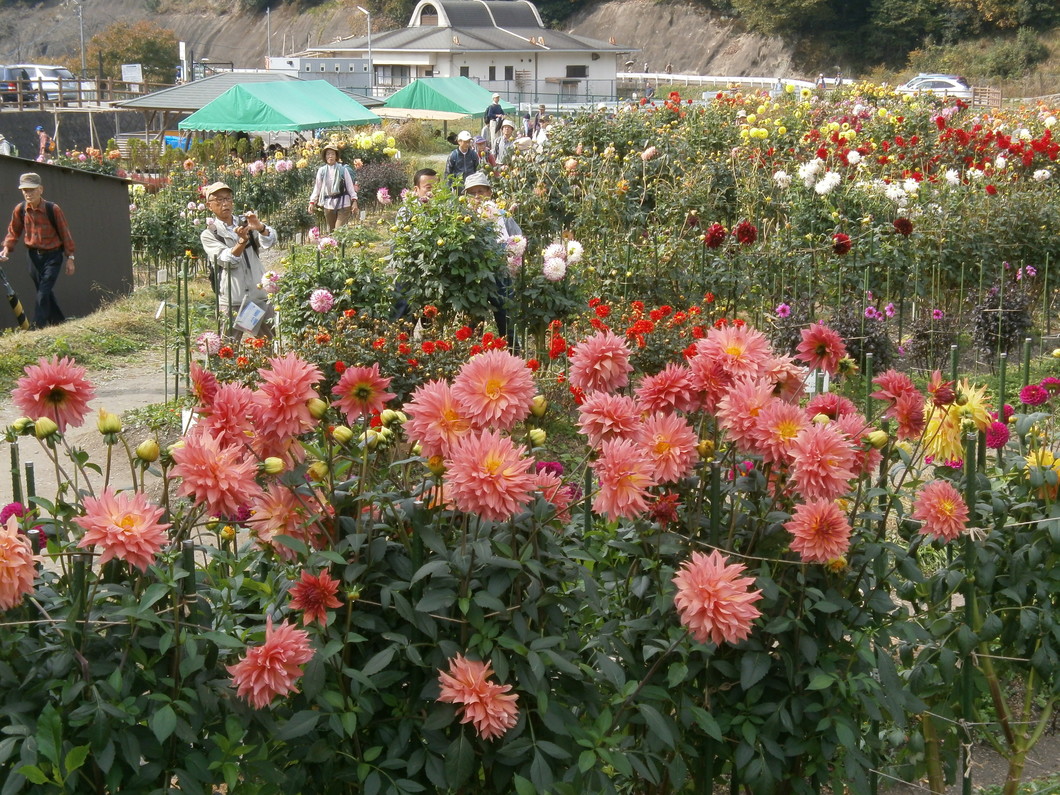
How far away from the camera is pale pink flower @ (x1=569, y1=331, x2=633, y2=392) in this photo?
2129mm

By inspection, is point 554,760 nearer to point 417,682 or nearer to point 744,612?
point 417,682

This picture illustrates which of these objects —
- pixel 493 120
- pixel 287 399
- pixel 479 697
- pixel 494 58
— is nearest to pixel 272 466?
pixel 287 399

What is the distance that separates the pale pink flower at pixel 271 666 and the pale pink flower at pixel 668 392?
2.46 feet

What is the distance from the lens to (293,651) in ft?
5.78

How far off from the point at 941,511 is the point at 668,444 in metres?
0.58

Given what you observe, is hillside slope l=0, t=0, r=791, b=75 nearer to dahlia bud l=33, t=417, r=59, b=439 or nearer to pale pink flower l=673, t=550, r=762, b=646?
pale pink flower l=673, t=550, r=762, b=646

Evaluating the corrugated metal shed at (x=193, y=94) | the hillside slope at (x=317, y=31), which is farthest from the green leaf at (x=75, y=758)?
the hillside slope at (x=317, y=31)

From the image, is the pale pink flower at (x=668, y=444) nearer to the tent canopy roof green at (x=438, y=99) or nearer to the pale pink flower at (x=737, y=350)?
the pale pink flower at (x=737, y=350)

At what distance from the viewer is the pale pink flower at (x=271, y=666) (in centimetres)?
175

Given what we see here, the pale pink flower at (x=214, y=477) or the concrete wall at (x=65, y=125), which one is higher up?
the pale pink flower at (x=214, y=477)

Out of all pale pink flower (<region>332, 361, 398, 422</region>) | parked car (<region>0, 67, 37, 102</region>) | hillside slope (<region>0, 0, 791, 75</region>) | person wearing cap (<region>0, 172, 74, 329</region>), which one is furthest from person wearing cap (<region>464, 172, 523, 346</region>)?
hillside slope (<region>0, 0, 791, 75</region>)

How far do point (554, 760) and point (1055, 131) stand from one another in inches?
520

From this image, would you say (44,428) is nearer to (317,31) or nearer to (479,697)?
(479,697)

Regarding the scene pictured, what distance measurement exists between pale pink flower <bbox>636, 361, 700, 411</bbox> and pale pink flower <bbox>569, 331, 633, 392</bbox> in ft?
0.15
